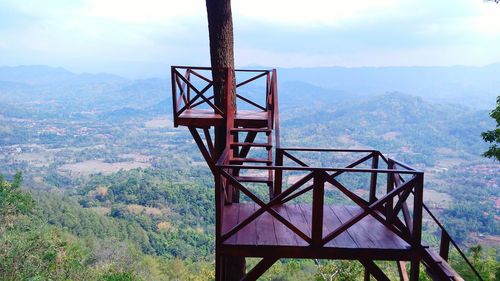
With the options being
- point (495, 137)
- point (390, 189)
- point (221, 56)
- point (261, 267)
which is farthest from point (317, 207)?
point (495, 137)

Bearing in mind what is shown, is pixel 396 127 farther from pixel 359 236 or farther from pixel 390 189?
pixel 359 236

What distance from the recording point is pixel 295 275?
2100cm

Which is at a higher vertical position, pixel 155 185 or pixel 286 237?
pixel 286 237

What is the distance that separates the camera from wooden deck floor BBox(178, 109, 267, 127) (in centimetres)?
598

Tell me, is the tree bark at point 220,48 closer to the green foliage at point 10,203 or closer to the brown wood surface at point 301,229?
the brown wood surface at point 301,229

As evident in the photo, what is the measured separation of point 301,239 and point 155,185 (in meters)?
57.3

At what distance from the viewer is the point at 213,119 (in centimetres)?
595

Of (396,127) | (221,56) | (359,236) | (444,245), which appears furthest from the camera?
(396,127)

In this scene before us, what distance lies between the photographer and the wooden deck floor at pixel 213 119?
5.98 meters

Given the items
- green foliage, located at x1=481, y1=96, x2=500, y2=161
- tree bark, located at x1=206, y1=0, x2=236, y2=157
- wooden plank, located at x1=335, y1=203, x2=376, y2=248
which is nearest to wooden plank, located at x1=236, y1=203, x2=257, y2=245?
wooden plank, located at x1=335, y1=203, x2=376, y2=248

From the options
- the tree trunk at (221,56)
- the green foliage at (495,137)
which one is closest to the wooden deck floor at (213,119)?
the tree trunk at (221,56)

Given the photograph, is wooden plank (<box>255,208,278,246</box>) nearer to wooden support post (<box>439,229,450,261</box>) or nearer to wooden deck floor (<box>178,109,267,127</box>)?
wooden support post (<box>439,229,450,261</box>)

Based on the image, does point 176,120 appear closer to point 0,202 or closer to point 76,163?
point 0,202

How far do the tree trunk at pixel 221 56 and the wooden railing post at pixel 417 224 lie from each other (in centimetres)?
260
